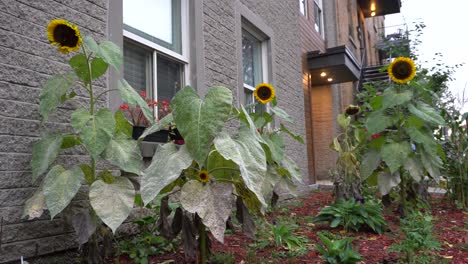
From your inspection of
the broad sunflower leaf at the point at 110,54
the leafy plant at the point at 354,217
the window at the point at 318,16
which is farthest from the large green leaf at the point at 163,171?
the window at the point at 318,16

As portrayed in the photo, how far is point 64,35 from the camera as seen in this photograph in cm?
221

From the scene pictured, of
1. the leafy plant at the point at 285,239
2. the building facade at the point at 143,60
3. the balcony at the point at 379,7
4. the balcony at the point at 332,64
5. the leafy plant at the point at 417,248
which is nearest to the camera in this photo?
the building facade at the point at 143,60

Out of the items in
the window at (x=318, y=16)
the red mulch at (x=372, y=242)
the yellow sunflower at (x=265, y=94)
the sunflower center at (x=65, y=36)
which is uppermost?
the window at (x=318, y=16)

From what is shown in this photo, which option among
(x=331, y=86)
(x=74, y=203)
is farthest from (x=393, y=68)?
(x=331, y=86)

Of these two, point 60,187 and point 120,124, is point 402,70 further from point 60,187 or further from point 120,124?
point 60,187

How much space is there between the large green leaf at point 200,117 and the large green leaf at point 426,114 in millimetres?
2438

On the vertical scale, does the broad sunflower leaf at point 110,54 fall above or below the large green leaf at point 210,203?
above

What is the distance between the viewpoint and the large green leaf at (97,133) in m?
2.10

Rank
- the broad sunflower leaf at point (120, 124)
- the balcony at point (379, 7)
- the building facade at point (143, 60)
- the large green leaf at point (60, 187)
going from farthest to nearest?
the balcony at point (379, 7) < the broad sunflower leaf at point (120, 124) < the building facade at point (143, 60) < the large green leaf at point (60, 187)

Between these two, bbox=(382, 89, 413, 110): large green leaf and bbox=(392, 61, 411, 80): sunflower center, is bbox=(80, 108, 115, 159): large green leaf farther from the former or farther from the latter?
bbox=(392, 61, 411, 80): sunflower center

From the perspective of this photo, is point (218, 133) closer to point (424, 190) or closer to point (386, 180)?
point (386, 180)

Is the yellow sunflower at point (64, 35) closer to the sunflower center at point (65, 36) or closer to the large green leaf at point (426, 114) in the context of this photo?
the sunflower center at point (65, 36)

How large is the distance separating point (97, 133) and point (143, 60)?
1.93 metres

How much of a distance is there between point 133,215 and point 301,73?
5.78 metres
